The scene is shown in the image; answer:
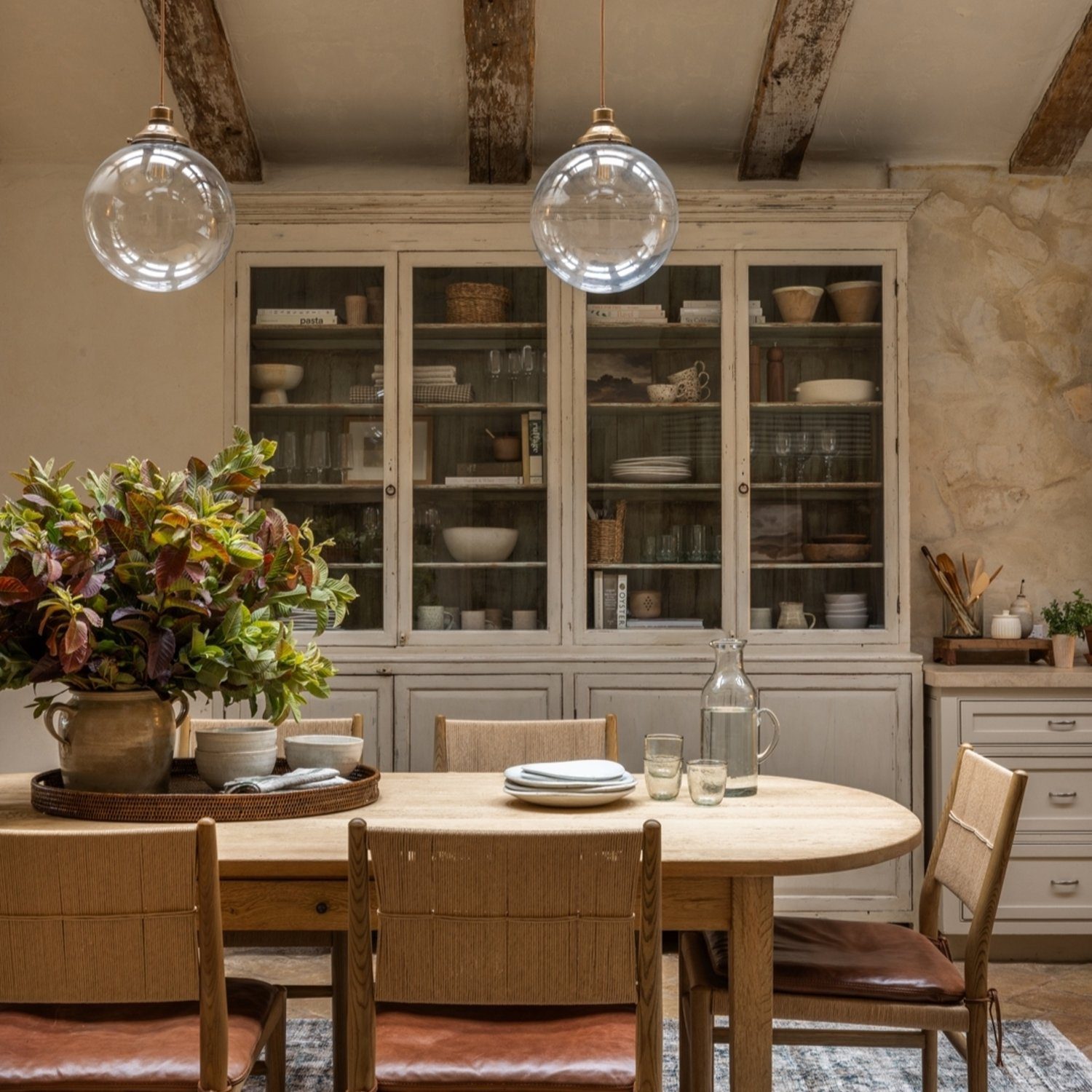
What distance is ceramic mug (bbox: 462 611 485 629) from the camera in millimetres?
3834

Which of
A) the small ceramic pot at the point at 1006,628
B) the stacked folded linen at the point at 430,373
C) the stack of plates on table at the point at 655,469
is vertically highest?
the stacked folded linen at the point at 430,373

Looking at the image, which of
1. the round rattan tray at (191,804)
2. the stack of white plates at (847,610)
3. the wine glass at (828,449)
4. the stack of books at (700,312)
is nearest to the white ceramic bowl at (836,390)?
the wine glass at (828,449)

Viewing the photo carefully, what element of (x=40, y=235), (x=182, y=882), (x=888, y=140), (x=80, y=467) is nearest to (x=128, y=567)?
(x=182, y=882)

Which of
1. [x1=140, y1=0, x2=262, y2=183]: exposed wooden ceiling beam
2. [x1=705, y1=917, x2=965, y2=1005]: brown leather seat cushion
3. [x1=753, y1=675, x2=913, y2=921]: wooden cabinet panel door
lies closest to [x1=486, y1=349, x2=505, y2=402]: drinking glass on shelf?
[x1=140, y1=0, x2=262, y2=183]: exposed wooden ceiling beam

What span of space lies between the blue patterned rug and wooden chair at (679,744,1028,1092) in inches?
24.6

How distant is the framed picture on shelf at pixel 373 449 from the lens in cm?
387

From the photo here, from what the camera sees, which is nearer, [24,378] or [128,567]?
[128,567]

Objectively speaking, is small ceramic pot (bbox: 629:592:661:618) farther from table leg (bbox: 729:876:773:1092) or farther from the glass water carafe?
table leg (bbox: 729:876:773:1092)

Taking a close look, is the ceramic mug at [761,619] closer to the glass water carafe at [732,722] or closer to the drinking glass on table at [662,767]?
the glass water carafe at [732,722]

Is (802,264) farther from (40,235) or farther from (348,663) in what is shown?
(40,235)

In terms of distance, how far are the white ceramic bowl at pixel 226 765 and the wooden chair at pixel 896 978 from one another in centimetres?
85

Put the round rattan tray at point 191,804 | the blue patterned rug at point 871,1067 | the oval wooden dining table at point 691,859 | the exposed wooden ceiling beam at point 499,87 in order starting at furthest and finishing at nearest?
the exposed wooden ceiling beam at point 499,87, the blue patterned rug at point 871,1067, the round rattan tray at point 191,804, the oval wooden dining table at point 691,859

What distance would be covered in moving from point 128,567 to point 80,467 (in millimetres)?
2308

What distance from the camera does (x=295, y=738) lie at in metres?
2.35
